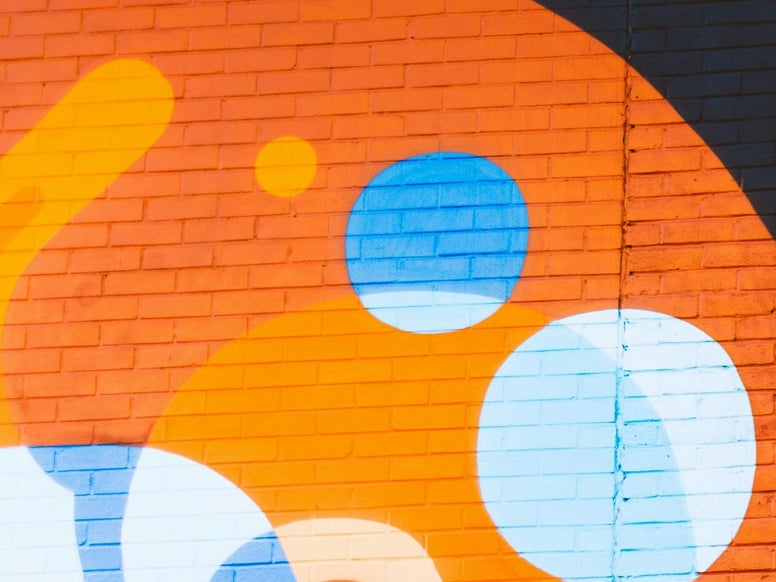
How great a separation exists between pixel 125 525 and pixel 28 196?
3.69ft

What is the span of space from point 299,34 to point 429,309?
1014 millimetres

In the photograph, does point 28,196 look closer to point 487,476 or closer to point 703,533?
point 487,476

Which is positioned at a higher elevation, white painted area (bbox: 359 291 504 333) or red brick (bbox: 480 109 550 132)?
red brick (bbox: 480 109 550 132)

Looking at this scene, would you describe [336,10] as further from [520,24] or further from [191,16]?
[520,24]

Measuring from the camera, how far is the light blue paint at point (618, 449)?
326 centimetres

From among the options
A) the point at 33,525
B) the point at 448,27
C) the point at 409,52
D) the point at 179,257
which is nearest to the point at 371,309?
the point at 179,257

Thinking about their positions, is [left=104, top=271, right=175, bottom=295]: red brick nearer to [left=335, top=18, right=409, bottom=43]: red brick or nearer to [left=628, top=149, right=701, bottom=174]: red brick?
[left=335, top=18, right=409, bottom=43]: red brick

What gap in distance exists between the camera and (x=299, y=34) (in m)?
3.55

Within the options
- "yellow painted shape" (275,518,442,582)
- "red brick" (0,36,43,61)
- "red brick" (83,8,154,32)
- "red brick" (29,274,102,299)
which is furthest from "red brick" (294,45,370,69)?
"yellow painted shape" (275,518,442,582)

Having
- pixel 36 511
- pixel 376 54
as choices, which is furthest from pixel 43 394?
pixel 376 54

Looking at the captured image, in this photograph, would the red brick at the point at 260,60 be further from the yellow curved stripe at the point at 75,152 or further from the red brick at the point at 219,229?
the red brick at the point at 219,229

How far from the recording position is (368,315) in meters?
3.40

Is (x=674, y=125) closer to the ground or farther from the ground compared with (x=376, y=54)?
closer to the ground

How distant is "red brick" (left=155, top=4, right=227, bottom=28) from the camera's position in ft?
11.8
